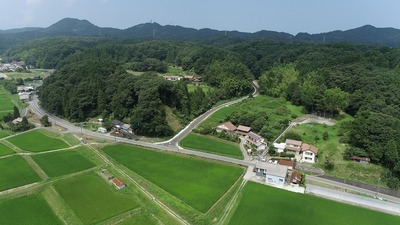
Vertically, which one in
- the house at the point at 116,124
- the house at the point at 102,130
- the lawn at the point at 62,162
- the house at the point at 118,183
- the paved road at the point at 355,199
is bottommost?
the paved road at the point at 355,199

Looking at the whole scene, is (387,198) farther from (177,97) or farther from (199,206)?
(177,97)

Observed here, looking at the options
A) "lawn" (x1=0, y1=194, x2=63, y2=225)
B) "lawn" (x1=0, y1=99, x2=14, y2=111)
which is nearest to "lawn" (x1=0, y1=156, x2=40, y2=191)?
"lawn" (x1=0, y1=194, x2=63, y2=225)

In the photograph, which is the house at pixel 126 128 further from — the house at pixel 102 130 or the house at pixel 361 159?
the house at pixel 361 159

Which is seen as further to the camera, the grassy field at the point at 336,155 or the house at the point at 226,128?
the house at the point at 226,128

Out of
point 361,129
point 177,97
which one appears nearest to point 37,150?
point 177,97

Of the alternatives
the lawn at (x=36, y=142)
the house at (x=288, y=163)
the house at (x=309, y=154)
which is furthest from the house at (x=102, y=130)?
the house at (x=309, y=154)

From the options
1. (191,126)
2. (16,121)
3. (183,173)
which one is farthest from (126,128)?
(16,121)
